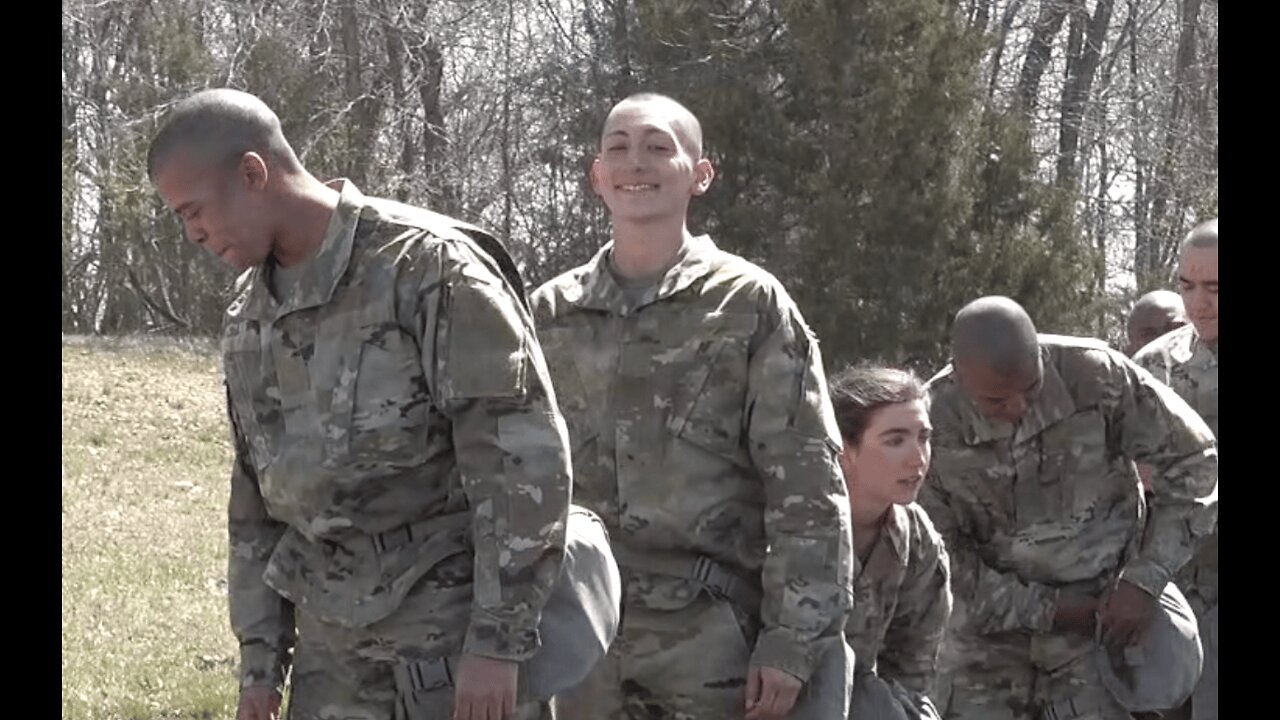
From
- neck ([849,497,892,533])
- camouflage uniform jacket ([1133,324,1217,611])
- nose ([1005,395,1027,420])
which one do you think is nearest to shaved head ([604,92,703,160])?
neck ([849,497,892,533])

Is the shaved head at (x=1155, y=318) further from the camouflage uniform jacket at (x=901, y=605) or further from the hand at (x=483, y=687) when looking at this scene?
the hand at (x=483, y=687)

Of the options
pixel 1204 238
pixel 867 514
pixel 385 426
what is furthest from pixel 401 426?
pixel 1204 238

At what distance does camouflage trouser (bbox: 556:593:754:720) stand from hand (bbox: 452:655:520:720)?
2.80 ft

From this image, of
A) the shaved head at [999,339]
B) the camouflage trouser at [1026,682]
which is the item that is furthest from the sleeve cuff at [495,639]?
the camouflage trouser at [1026,682]

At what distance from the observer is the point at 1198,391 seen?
662 cm

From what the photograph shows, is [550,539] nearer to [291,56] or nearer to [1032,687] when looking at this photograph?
[1032,687]

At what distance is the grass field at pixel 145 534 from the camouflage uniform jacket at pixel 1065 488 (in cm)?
418

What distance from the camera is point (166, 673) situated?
9984 millimetres

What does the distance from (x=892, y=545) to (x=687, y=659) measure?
862 mm

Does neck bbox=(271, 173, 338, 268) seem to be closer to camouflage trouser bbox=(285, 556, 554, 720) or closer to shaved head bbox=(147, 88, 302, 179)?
shaved head bbox=(147, 88, 302, 179)

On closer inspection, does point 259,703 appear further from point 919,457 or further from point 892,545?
point 919,457

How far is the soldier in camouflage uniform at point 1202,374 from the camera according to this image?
6418mm

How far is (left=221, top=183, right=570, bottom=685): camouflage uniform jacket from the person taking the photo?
361 cm
